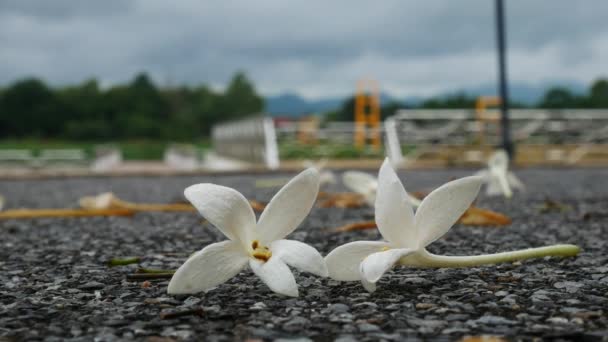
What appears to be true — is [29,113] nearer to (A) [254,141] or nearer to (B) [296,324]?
(A) [254,141]

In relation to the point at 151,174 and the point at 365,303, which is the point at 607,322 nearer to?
the point at 365,303

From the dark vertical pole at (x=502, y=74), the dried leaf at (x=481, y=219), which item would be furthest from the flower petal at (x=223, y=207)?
Answer: the dark vertical pole at (x=502, y=74)

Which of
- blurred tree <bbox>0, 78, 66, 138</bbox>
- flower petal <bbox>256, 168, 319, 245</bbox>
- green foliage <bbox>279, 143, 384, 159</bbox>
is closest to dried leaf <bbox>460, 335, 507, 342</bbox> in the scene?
flower petal <bbox>256, 168, 319, 245</bbox>

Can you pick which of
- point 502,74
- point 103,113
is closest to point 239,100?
point 103,113

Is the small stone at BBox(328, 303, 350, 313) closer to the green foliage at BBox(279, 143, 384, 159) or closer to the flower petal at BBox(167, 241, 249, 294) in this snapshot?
the flower petal at BBox(167, 241, 249, 294)

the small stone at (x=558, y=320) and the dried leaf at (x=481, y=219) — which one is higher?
the small stone at (x=558, y=320)

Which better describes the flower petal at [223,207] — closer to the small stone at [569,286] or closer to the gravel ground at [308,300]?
the gravel ground at [308,300]
